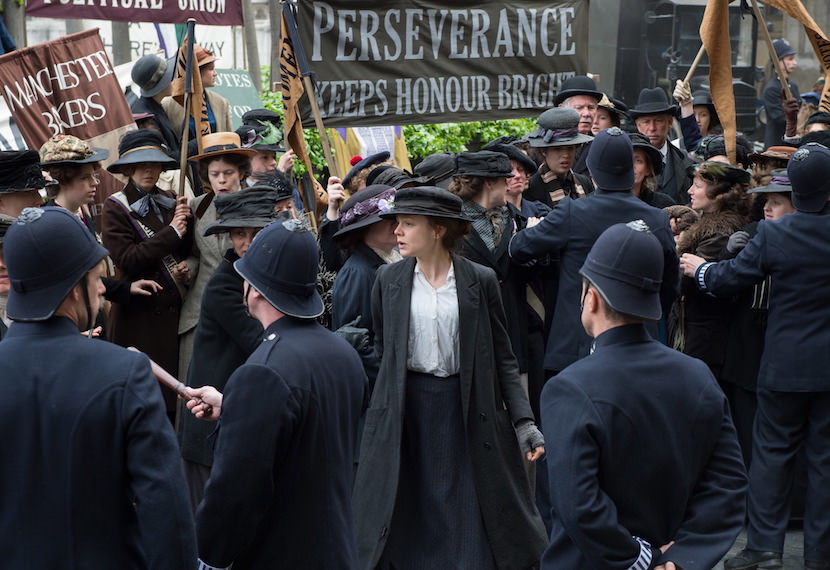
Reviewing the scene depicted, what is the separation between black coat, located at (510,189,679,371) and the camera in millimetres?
6836

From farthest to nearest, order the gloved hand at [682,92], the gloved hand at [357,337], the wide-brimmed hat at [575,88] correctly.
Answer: the gloved hand at [682,92] < the wide-brimmed hat at [575,88] < the gloved hand at [357,337]

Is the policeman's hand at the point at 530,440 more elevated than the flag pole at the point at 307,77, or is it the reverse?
the flag pole at the point at 307,77

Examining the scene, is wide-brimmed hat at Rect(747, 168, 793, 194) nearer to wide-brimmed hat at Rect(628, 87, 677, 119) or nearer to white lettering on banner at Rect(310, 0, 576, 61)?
white lettering on banner at Rect(310, 0, 576, 61)

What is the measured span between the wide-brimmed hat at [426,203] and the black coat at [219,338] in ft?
2.84

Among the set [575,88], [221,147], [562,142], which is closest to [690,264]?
[562,142]

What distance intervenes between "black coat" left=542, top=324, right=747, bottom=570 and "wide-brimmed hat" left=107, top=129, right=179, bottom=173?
13.9ft

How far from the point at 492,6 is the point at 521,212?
162cm

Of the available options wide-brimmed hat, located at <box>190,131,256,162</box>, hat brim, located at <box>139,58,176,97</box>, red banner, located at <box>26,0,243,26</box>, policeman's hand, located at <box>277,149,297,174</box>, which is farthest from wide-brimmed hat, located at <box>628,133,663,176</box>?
hat brim, located at <box>139,58,176,97</box>

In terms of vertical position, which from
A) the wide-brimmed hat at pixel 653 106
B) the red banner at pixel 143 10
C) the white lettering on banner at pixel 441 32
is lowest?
the wide-brimmed hat at pixel 653 106

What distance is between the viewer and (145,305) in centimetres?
721

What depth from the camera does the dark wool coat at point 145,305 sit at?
7.16 m

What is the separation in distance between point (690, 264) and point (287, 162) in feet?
8.78

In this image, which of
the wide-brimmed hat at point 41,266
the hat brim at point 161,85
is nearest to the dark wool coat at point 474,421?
the wide-brimmed hat at point 41,266

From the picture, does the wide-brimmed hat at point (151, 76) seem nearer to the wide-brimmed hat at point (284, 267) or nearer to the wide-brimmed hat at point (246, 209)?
the wide-brimmed hat at point (246, 209)
